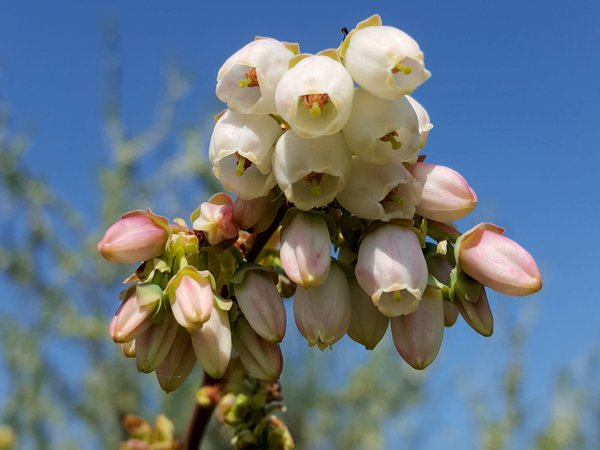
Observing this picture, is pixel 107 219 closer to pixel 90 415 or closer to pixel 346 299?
pixel 90 415

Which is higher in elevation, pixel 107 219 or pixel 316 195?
pixel 107 219

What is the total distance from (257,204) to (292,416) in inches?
141

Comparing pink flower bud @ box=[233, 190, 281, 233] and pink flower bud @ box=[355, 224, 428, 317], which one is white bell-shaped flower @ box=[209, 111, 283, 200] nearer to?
pink flower bud @ box=[233, 190, 281, 233]

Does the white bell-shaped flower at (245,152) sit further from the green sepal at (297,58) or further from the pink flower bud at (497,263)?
the pink flower bud at (497,263)

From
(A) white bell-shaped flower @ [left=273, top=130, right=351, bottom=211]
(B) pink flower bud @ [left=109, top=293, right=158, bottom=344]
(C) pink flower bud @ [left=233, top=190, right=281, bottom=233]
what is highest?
(A) white bell-shaped flower @ [left=273, top=130, right=351, bottom=211]

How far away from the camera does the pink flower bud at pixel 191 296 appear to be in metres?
0.76

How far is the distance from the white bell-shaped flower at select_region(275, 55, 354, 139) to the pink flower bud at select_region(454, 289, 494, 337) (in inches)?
10.2

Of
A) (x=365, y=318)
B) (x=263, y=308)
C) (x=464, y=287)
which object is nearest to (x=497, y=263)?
(x=464, y=287)

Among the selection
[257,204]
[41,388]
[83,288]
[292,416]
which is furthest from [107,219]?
[257,204]

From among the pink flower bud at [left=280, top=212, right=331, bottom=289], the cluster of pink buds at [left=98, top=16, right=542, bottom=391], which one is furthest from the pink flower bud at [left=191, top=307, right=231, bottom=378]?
the pink flower bud at [left=280, top=212, right=331, bottom=289]

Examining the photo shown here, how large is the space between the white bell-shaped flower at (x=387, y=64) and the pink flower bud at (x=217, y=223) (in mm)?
220

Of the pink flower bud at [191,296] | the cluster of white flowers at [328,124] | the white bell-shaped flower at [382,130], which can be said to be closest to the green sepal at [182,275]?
the pink flower bud at [191,296]

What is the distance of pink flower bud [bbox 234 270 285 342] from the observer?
0.80 m

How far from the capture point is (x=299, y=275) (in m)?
0.78
